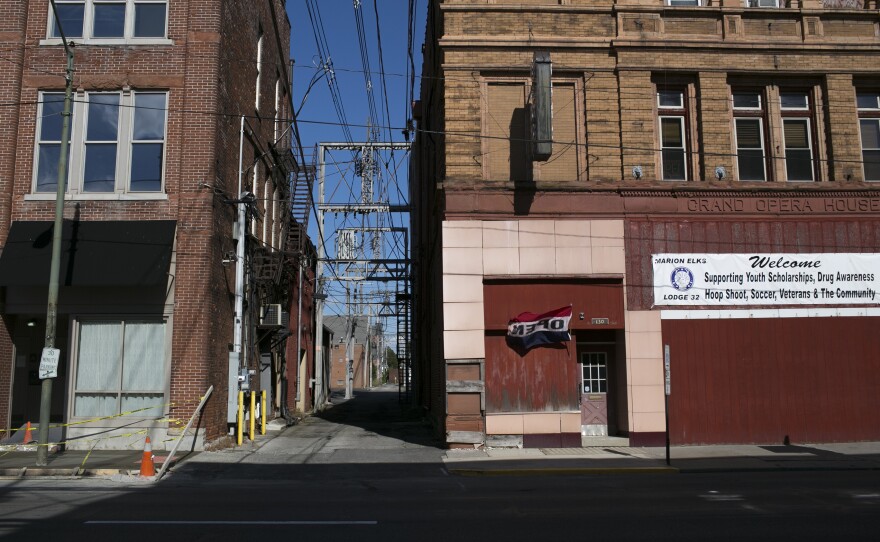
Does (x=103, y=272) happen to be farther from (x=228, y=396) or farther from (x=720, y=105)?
(x=720, y=105)

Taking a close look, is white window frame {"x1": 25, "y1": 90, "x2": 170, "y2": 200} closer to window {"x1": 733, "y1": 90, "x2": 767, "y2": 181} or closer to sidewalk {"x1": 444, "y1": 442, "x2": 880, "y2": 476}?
sidewalk {"x1": 444, "y1": 442, "x2": 880, "y2": 476}

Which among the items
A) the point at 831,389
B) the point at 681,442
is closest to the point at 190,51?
the point at 681,442

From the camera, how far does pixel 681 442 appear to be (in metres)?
17.2

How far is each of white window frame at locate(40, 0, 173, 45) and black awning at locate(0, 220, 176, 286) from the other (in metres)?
4.67

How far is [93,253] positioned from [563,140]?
11.6 m

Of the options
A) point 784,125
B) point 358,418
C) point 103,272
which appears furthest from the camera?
point 358,418

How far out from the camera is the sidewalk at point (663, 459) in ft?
45.9

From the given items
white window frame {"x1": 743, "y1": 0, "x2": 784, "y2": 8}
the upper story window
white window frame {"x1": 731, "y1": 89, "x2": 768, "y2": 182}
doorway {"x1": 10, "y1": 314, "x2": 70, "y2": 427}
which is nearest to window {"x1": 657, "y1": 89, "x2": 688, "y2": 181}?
Answer: white window frame {"x1": 731, "y1": 89, "x2": 768, "y2": 182}

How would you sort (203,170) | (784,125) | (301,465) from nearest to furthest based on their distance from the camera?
(301,465)
(203,170)
(784,125)

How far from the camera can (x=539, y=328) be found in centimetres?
1706

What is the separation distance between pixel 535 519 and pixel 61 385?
18.8m

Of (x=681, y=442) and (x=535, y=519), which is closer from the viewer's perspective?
(x=535, y=519)

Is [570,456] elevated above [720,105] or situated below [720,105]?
below

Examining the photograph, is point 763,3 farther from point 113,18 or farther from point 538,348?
point 113,18
